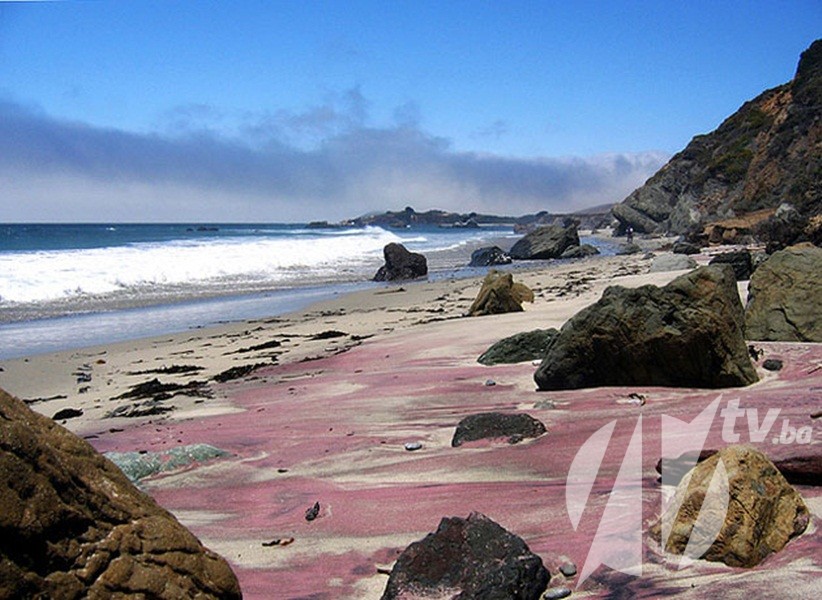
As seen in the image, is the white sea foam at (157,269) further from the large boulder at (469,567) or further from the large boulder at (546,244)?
the large boulder at (469,567)

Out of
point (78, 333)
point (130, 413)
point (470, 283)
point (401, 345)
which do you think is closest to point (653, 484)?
point (130, 413)

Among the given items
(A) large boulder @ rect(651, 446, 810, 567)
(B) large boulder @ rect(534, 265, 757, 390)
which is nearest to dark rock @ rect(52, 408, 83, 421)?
(B) large boulder @ rect(534, 265, 757, 390)

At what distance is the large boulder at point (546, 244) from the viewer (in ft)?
118

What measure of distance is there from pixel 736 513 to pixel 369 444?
3.11m

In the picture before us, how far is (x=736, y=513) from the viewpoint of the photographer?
309cm

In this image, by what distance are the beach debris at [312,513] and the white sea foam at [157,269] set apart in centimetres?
1891

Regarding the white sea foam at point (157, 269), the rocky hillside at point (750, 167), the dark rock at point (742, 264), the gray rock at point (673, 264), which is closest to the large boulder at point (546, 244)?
the white sea foam at point (157, 269)

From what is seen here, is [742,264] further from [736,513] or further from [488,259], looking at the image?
[488,259]

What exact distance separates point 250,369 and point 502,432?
568cm

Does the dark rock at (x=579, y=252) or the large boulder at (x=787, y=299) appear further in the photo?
the dark rock at (x=579, y=252)

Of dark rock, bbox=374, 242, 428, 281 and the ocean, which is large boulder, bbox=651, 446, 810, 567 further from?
dark rock, bbox=374, 242, 428, 281

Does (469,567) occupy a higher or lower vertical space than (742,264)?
lower

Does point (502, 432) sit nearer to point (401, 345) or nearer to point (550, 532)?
point (550, 532)

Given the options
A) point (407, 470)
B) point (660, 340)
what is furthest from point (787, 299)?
point (407, 470)
